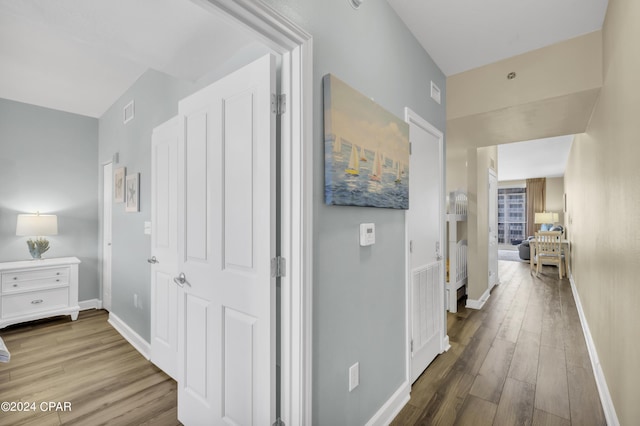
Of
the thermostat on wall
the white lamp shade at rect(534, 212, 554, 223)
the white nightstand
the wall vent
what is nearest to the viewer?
the thermostat on wall

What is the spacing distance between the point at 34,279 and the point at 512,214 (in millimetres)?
12998

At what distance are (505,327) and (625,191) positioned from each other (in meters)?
2.37

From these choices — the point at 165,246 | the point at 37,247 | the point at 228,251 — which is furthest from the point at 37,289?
the point at 228,251

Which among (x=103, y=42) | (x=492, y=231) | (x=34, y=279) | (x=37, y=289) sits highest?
(x=103, y=42)

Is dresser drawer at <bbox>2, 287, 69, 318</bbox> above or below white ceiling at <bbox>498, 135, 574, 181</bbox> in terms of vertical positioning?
below

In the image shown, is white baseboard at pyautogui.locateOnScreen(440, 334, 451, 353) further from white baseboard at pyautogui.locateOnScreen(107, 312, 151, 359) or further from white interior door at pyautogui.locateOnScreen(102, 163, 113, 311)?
white interior door at pyautogui.locateOnScreen(102, 163, 113, 311)

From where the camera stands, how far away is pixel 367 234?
64.8 inches

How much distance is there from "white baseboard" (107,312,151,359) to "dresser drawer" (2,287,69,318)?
26.9 inches

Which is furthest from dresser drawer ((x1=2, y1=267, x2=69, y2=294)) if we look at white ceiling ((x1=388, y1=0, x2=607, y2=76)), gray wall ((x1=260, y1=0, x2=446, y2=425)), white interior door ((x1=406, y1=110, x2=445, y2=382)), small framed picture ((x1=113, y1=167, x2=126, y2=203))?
white ceiling ((x1=388, y1=0, x2=607, y2=76))

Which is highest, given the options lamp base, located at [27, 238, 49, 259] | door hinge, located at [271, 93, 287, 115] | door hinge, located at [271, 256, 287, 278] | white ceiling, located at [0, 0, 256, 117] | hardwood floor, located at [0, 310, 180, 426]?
white ceiling, located at [0, 0, 256, 117]

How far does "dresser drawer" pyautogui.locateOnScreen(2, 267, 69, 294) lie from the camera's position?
10.6 feet

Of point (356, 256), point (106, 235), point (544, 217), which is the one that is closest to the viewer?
point (356, 256)

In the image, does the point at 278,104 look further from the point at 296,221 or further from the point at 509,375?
the point at 509,375

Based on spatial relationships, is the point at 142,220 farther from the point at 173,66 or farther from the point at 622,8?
the point at 622,8
